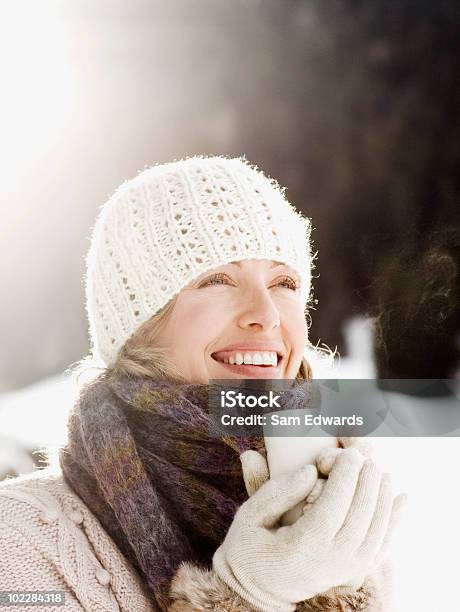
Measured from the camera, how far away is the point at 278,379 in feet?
3.13

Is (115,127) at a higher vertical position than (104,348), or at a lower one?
higher

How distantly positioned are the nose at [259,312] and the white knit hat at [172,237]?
7 centimetres

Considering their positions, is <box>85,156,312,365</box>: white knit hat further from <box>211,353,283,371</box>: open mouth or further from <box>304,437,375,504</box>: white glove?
<box>304,437,375,504</box>: white glove

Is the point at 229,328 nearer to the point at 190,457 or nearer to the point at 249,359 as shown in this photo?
the point at 249,359

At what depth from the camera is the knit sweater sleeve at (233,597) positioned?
665 mm

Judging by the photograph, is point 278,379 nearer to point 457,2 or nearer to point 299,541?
point 299,541

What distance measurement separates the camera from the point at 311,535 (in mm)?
613

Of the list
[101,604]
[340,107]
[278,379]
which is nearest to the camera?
[101,604]

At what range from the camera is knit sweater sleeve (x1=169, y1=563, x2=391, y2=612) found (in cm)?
67

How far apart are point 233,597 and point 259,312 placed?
381mm

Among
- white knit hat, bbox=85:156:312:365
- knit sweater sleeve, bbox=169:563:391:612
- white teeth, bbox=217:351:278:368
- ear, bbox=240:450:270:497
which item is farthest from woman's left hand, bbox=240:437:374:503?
white knit hat, bbox=85:156:312:365

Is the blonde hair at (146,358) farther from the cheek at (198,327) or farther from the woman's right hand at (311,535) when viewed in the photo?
the woman's right hand at (311,535)

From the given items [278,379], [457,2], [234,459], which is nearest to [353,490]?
[234,459]

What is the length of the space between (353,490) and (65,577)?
35 cm
